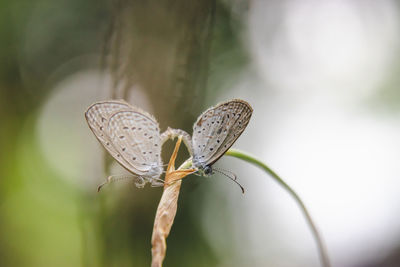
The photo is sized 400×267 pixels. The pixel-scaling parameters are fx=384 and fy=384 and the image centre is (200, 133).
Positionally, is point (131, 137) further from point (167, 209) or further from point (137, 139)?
point (167, 209)

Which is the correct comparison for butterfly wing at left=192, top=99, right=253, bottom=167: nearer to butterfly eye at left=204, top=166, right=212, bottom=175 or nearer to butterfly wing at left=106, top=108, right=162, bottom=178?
butterfly eye at left=204, top=166, right=212, bottom=175

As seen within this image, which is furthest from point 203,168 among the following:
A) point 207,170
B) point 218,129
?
point 218,129

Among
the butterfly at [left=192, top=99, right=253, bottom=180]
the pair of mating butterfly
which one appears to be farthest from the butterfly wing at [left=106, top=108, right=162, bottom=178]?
the butterfly at [left=192, top=99, right=253, bottom=180]

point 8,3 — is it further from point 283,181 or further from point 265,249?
point 283,181

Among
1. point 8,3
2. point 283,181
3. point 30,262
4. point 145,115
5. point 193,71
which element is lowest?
point 30,262

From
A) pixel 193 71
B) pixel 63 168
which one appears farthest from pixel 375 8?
pixel 193 71

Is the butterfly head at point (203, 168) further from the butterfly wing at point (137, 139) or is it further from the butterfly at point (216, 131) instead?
the butterfly wing at point (137, 139)

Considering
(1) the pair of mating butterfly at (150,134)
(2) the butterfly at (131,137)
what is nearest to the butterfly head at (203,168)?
(1) the pair of mating butterfly at (150,134)
